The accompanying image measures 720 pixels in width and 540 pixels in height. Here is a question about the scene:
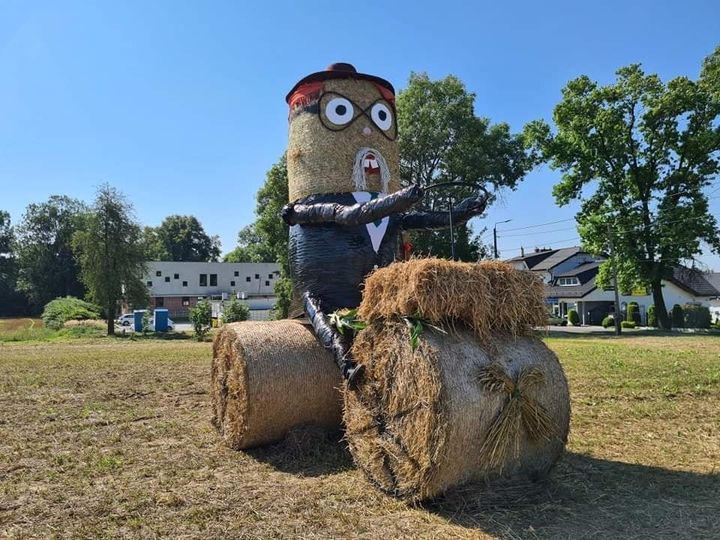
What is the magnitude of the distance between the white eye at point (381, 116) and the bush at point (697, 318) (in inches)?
1431

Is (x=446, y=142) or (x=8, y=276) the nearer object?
(x=446, y=142)

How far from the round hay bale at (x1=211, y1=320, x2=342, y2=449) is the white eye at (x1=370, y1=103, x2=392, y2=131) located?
245cm

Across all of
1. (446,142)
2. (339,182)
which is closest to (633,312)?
(446,142)

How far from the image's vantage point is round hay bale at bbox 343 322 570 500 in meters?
3.88

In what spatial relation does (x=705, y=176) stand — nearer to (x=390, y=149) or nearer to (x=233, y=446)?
(x=390, y=149)

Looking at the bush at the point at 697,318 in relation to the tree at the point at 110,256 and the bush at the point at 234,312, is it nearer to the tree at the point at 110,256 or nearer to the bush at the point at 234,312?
the bush at the point at 234,312

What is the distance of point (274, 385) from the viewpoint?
17.7ft

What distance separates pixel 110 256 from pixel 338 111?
2765 centimetres

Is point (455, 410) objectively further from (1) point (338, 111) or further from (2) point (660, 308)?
(2) point (660, 308)

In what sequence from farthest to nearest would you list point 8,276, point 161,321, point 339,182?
point 8,276, point 161,321, point 339,182

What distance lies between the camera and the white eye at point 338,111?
6.18 meters

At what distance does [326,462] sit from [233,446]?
1023 mm

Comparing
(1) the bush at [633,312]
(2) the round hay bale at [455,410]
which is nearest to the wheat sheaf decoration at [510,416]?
(2) the round hay bale at [455,410]

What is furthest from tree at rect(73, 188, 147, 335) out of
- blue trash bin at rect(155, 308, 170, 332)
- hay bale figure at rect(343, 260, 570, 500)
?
hay bale figure at rect(343, 260, 570, 500)
